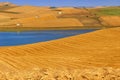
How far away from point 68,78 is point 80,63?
22.9 feet

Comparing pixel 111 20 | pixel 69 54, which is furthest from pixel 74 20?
pixel 69 54

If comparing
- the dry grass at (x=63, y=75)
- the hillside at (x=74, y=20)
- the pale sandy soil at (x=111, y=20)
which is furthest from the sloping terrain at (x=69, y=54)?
the pale sandy soil at (x=111, y=20)

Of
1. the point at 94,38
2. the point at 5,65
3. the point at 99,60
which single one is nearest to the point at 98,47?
the point at 94,38

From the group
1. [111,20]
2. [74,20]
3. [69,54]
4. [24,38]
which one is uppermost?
[69,54]

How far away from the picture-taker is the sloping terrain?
41.5ft

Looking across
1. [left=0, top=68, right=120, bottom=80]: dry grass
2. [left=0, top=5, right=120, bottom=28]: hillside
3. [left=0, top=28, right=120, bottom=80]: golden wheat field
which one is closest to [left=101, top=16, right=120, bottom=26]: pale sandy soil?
[left=0, top=5, right=120, bottom=28]: hillside

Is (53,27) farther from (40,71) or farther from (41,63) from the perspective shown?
(40,71)

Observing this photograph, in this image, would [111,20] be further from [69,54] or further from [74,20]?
[69,54]

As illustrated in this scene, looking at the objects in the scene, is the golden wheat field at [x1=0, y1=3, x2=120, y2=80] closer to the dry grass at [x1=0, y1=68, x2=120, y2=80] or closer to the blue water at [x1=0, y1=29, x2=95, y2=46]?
the dry grass at [x1=0, y1=68, x2=120, y2=80]

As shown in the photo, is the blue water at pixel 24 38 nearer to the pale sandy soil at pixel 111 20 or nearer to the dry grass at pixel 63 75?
the pale sandy soil at pixel 111 20

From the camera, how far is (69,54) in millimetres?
14938

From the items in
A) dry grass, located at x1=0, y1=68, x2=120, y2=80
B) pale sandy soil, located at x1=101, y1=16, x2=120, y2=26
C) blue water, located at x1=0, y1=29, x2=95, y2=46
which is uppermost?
dry grass, located at x1=0, y1=68, x2=120, y2=80

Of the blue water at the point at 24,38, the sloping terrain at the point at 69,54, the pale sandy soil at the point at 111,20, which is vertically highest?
the sloping terrain at the point at 69,54

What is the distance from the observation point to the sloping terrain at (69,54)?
12.6 m
